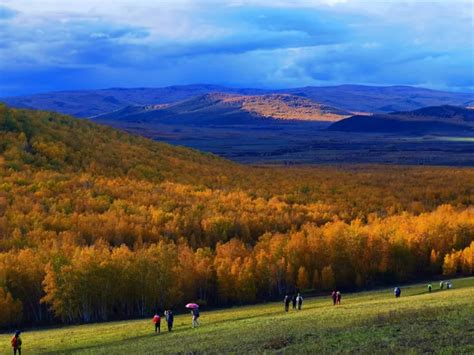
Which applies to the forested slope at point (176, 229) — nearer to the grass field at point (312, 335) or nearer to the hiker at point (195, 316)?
the grass field at point (312, 335)

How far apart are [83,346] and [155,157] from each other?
11048 centimetres

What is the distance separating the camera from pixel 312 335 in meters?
34.5

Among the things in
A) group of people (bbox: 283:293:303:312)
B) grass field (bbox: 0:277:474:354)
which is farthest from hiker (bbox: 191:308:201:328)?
group of people (bbox: 283:293:303:312)

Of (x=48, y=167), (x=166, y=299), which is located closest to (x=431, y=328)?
(x=166, y=299)

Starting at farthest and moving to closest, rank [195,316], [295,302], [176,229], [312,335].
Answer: [176,229] → [295,302] → [195,316] → [312,335]

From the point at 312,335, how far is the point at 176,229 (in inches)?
2195

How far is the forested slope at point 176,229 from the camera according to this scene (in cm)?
6438

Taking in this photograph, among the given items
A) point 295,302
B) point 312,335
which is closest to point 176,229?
point 295,302

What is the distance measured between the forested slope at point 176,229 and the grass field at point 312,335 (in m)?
15.7

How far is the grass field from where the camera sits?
98.8ft

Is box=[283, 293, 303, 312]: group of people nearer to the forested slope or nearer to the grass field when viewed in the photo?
the grass field

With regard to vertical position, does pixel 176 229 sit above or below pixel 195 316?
below

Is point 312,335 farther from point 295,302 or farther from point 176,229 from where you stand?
point 176,229

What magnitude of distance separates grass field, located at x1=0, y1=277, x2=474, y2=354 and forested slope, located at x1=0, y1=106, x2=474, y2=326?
1568cm
